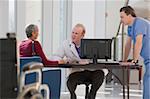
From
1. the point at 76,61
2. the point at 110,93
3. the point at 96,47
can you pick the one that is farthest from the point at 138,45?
the point at 110,93

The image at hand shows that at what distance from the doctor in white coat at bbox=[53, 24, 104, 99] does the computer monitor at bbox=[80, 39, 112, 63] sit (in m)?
0.18

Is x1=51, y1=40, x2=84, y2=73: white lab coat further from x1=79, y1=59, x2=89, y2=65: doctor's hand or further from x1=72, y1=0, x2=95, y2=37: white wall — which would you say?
x1=72, y1=0, x2=95, y2=37: white wall

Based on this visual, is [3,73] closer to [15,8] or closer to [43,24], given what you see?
[15,8]

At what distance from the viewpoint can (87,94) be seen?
13.8ft

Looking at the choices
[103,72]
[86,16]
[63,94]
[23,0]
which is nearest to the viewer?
→ [103,72]

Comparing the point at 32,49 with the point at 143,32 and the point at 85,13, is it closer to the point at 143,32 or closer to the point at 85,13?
the point at 143,32

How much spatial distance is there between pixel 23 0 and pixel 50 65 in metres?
1.48

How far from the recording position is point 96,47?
12.2 ft

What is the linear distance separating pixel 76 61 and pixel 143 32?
855 millimetres

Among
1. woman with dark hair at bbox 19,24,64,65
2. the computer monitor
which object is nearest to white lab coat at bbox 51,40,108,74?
the computer monitor

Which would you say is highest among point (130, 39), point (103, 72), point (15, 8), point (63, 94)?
point (15, 8)

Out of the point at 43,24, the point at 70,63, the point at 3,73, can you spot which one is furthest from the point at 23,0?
the point at 3,73

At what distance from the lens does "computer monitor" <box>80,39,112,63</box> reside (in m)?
3.71

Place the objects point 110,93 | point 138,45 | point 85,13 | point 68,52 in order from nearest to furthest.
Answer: point 138,45, point 68,52, point 110,93, point 85,13
